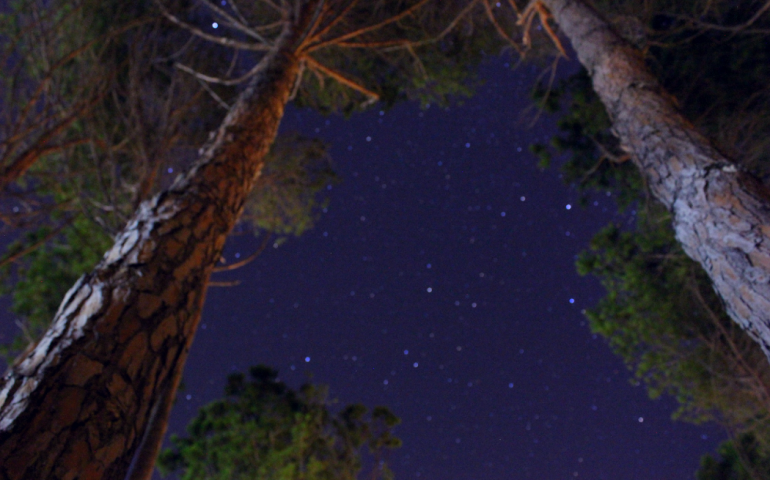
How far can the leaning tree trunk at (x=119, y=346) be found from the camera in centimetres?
87

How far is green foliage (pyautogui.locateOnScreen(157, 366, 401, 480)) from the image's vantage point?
5.18 metres

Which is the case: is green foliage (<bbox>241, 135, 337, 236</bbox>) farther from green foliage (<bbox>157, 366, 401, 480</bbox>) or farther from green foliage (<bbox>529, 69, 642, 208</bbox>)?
green foliage (<bbox>529, 69, 642, 208</bbox>)

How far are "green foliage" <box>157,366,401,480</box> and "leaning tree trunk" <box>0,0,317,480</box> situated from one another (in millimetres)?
4130

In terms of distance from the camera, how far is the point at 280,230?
6.11 m

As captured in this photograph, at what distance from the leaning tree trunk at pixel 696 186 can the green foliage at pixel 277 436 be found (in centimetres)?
465

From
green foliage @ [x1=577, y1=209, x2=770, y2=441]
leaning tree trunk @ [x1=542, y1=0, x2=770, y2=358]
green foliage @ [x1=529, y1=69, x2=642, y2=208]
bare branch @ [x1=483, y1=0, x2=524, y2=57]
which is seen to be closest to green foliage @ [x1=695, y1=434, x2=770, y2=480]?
green foliage @ [x1=577, y1=209, x2=770, y2=441]

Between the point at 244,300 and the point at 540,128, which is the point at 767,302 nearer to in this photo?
the point at 540,128

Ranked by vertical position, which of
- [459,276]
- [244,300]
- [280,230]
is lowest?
[280,230]

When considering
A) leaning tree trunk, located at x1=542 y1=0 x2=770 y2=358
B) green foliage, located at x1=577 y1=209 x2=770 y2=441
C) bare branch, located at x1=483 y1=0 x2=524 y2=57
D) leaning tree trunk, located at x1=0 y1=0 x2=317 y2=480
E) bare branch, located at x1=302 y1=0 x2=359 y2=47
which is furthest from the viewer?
green foliage, located at x1=577 y1=209 x2=770 y2=441

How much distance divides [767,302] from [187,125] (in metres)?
5.55

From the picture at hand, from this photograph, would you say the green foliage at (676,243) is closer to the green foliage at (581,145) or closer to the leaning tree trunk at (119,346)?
the green foliage at (581,145)

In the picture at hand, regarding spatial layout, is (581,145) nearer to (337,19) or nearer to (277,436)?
(337,19)

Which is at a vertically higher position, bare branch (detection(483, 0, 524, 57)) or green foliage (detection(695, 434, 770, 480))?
bare branch (detection(483, 0, 524, 57))

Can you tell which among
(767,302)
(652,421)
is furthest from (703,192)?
(652,421)
